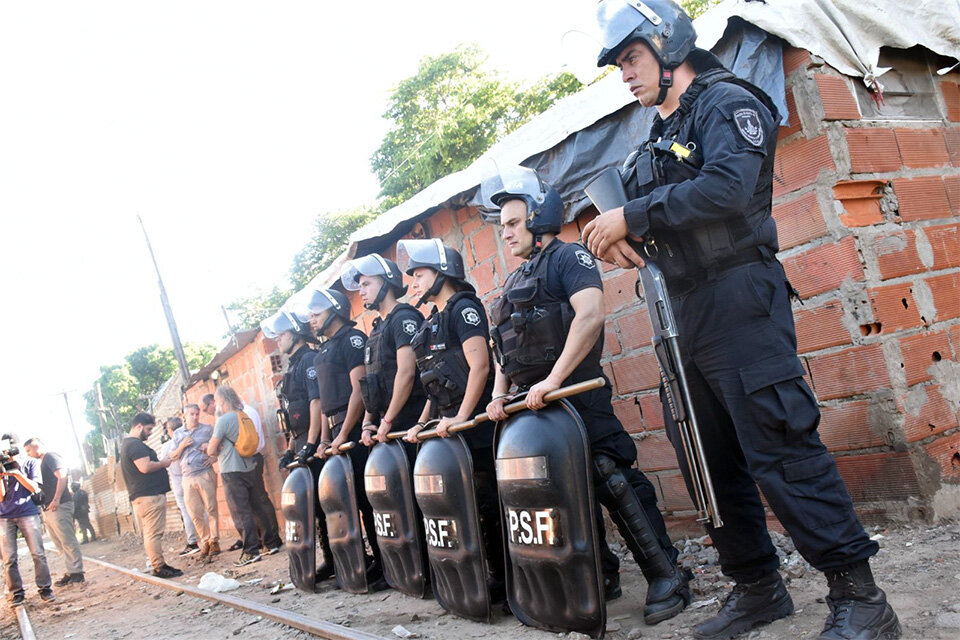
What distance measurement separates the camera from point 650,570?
3518 mm

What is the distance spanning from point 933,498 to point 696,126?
6.91 ft

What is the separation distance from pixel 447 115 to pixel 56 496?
892 inches

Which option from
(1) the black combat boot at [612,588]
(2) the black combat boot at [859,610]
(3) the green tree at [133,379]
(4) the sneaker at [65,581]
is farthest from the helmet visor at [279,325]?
(3) the green tree at [133,379]

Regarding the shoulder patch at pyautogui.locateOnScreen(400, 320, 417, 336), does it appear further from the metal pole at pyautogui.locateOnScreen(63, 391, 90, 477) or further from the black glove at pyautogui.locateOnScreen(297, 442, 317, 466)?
the metal pole at pyautogui.locateOnScreen(63, 391, 90, 477)

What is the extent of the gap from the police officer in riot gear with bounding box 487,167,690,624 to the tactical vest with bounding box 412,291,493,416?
51 cm

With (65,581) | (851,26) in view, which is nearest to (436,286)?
(851,26)

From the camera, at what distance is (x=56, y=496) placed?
9.45 meters

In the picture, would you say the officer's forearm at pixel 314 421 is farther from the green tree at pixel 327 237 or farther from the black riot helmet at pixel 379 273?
the green tree at pixel 327 237

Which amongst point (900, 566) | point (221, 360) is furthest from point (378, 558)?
point (221, 360)

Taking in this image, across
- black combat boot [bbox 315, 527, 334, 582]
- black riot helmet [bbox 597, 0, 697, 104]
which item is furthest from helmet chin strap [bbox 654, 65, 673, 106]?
black combat boot [bbox 315, 527, 334, 582]

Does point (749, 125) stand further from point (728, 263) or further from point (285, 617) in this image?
point (285, 617)

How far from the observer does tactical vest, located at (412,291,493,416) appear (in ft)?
15.1

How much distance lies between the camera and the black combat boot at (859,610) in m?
2.43

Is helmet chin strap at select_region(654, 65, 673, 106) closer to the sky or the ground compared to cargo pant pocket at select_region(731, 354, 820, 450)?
closer to the sky
